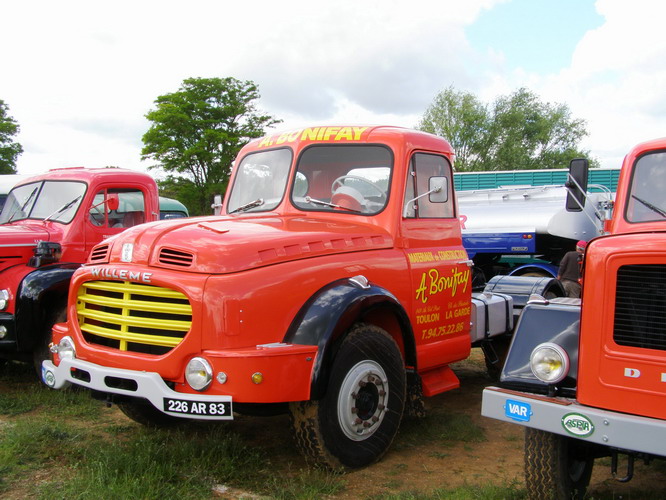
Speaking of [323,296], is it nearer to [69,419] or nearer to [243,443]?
[243,443]

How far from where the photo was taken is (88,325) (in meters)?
4.09

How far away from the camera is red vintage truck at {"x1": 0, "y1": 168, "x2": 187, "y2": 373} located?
575cm

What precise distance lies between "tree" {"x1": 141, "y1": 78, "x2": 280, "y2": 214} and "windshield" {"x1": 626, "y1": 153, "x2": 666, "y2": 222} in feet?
91.2

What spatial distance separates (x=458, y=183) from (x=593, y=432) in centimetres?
2276

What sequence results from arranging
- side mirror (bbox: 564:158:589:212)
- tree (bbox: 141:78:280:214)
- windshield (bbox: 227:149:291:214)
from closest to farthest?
side mirror (bbox: 564:158:589:212)
windshield (bbox: 227:149:291:214)
tree (bbox: 141:78:280:214)

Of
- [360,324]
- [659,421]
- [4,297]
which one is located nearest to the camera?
[659,421]

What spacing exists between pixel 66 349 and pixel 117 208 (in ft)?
9.24

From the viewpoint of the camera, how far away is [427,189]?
16.7ft

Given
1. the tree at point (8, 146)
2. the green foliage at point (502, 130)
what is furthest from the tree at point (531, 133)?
the tree at point (8, 146)

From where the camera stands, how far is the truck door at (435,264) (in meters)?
4.81

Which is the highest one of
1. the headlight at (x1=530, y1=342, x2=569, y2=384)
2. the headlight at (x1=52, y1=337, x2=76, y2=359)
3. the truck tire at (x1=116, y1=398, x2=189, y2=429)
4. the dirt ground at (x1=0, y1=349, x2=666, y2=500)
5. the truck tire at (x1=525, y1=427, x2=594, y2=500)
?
the headlight at (x1=530, y1=342, x2=569, y2=384)

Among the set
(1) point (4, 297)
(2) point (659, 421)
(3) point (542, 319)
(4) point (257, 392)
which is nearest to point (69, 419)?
(1) point (4, 297)

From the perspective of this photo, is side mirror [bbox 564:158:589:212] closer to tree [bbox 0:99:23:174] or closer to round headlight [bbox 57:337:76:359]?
round headlight [bbox 57:337:76:359]

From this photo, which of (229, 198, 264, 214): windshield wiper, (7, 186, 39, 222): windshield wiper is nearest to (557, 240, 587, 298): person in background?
(229, 198, 264, 214): windshield wiper
